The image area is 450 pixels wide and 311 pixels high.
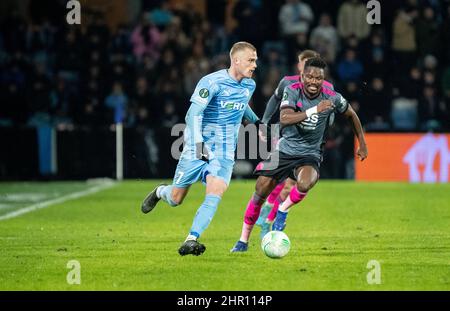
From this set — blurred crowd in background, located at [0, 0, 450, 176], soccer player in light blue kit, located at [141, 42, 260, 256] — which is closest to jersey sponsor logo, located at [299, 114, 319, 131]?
soccer player in light blue kit, located at [141, 42, 260, 256]

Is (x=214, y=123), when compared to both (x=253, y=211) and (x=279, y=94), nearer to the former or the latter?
(x=253, y=211)

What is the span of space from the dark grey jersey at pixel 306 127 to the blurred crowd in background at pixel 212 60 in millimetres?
10743

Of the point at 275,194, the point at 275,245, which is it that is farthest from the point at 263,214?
the point at 275,245

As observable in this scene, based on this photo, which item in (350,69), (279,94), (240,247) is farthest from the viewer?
(350,69)

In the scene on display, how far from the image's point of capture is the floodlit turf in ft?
30.7

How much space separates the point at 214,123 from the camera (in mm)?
11305

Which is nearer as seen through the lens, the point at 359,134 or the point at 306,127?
the point at 359,134

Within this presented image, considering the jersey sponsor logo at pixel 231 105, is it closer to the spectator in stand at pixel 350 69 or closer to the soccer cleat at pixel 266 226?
the soccer cleat at pixel 266 226

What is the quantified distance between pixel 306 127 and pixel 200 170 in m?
1.41

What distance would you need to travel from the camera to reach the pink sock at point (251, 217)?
11.5 m

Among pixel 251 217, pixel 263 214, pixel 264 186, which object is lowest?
pixel 263 214

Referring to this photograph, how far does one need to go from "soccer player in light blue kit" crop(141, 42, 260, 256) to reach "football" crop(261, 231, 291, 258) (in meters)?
0.61

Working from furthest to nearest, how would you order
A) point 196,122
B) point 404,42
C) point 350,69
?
point 404,42 < point 350,69 < point 196,122

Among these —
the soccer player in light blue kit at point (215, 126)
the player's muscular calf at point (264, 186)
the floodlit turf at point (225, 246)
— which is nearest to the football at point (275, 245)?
the floodlit turf at point (225, 246)
